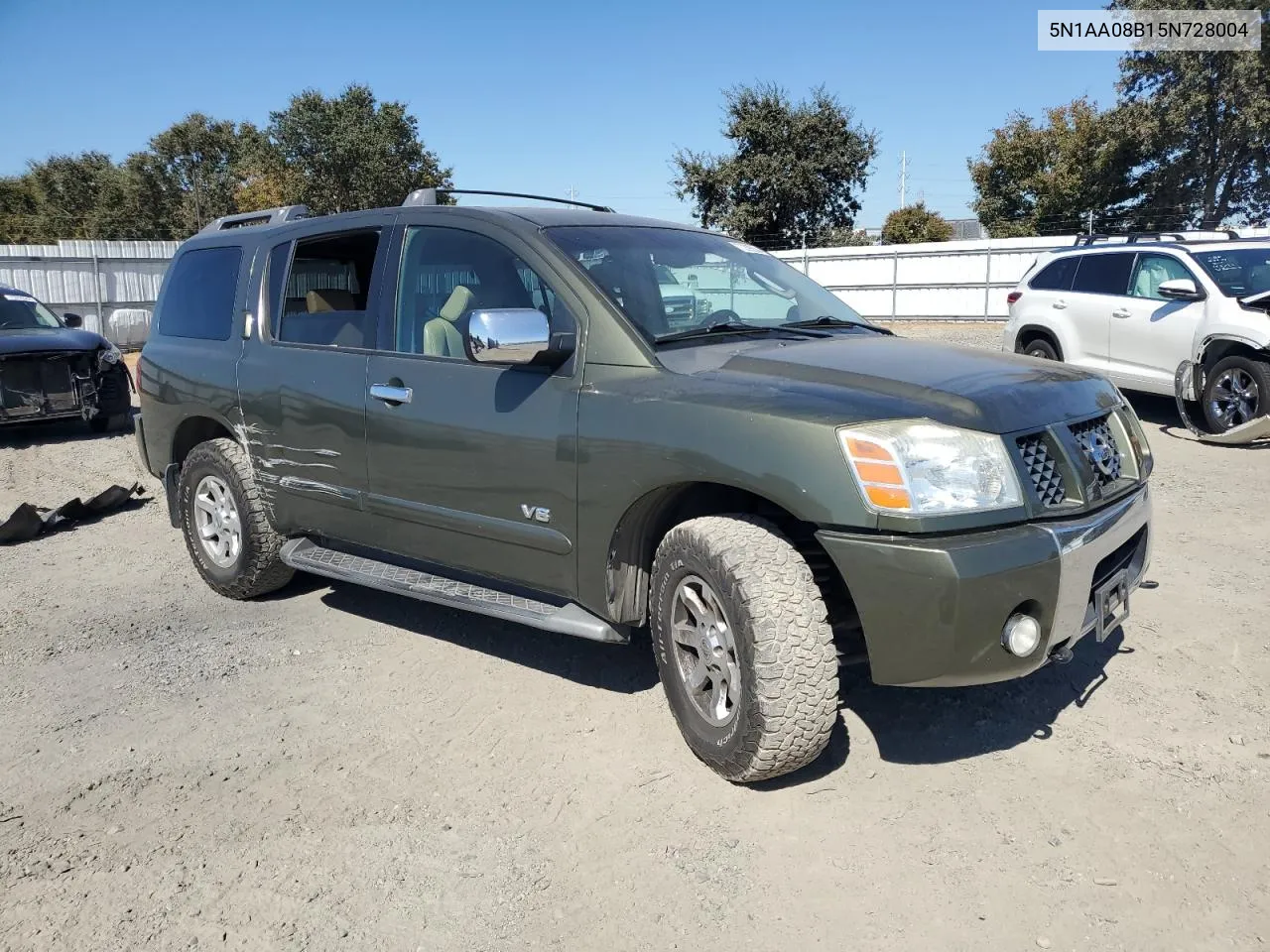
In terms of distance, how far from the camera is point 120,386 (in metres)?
10.8

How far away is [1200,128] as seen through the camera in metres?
30.8

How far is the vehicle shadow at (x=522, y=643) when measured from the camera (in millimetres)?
4195

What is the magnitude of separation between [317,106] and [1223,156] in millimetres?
35813

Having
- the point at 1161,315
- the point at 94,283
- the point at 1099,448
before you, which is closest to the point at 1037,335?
the point at 1161,315

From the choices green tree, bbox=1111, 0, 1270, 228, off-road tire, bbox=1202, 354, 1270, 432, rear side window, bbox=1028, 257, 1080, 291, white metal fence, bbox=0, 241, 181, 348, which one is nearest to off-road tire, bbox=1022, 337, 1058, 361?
rear side window, bbox=1028, 257, 1080, 291

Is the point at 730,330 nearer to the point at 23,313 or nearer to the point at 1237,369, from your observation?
the point at 1237,369

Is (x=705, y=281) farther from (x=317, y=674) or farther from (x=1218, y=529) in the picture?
(x=1218, y=529)

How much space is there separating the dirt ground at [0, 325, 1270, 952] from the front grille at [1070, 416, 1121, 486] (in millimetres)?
954

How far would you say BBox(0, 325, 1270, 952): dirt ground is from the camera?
8.53ft

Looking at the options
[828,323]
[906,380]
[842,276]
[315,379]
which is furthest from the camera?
[842,276]

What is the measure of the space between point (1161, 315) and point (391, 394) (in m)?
8.22

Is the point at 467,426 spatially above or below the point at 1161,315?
below

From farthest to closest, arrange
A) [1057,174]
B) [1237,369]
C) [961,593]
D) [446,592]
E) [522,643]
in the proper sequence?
[1057,174], [1237,369], [522,643], [446,592], [961,593]

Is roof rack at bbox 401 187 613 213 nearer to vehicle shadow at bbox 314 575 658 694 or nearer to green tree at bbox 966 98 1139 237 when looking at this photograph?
vehicle shadow at bbox 314 575 658 694
